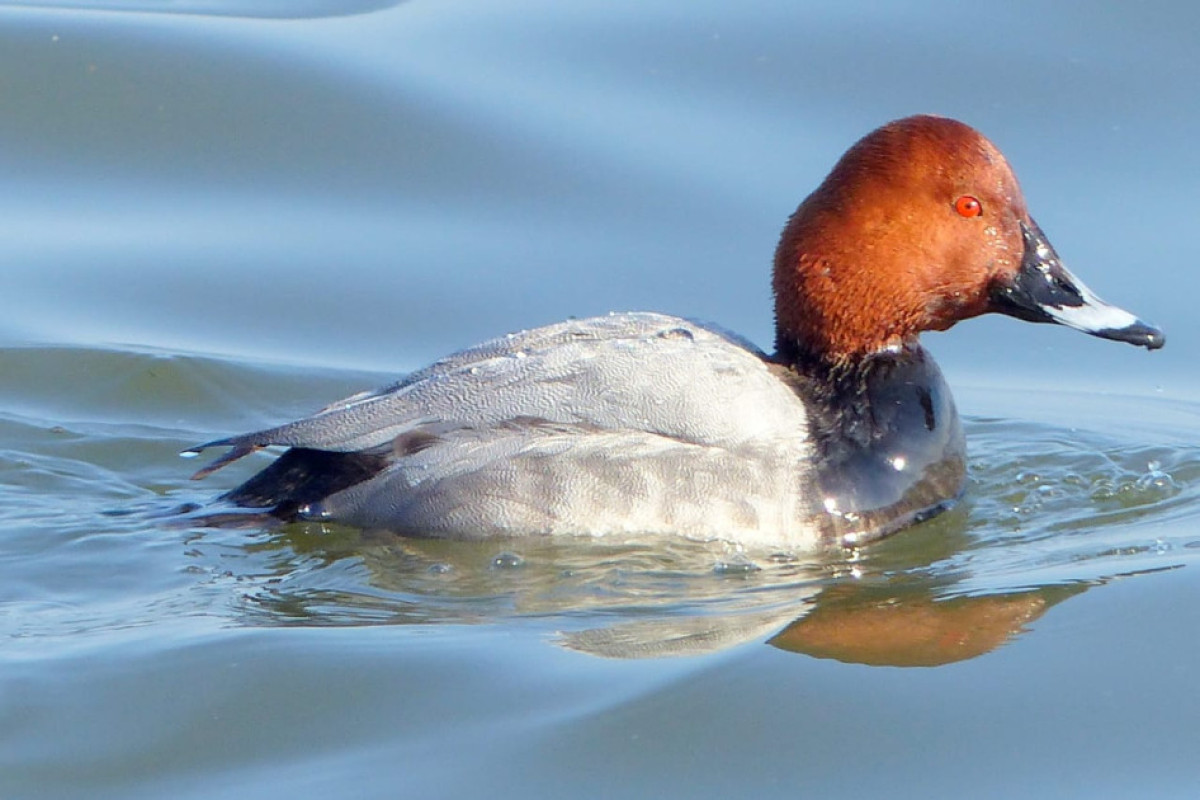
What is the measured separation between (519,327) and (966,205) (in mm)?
2069

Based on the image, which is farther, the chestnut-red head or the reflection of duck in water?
the chestnut-red head

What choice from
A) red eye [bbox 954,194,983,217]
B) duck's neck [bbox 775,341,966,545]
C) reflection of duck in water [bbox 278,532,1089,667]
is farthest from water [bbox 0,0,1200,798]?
red eye [bbox 954,194,983,217]

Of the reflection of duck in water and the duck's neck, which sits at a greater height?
the duck's neck

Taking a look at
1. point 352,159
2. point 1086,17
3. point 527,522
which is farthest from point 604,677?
point 1086,17

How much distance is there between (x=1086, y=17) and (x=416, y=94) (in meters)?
3.10

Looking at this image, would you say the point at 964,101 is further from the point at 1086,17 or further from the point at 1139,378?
the point at 1139,378

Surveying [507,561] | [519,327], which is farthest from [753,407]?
[519,327]

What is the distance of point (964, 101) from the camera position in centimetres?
811

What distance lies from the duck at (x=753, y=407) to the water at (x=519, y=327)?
0.13 m

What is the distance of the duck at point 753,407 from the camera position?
5.21 metres

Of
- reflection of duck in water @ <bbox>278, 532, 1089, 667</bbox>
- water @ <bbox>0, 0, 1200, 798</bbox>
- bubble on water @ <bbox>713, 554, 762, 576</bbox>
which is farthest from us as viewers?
bubble on water @ <bbox>713, 554, 762, 576</bbox>

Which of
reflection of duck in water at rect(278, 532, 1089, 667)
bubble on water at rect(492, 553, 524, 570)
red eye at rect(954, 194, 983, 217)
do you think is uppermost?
red eye at rect(954, 194, 983, 217)

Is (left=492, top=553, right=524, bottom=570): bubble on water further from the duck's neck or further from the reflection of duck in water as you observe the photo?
the duck's neck

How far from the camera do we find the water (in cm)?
402
